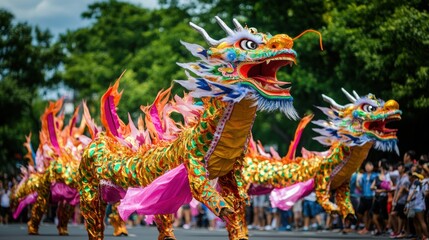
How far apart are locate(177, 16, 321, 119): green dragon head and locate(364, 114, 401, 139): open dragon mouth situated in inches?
290

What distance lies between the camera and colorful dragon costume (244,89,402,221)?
18.6 meters

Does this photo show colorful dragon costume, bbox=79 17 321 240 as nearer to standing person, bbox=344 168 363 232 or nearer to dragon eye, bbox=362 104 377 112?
dragon eye, bbox=362 104 377 112

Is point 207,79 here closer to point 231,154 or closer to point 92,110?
point 231,154

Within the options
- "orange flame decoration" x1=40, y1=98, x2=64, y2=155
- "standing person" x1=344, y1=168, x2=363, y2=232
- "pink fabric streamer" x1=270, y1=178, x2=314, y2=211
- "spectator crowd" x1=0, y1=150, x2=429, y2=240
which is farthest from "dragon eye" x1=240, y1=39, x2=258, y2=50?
"standing person" x1=344, y1=168, x2=363, y2=232

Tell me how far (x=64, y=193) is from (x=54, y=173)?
46cm

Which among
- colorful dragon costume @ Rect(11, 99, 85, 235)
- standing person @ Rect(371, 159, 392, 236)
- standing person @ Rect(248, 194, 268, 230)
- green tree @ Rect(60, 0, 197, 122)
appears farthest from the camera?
green tree @ Rect(60, 0, 197, 122)

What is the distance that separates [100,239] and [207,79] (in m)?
3.74

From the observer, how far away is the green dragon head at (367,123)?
Result: 18.5 meters

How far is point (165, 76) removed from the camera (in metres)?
39.8

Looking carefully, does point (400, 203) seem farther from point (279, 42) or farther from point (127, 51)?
point (127, 51)

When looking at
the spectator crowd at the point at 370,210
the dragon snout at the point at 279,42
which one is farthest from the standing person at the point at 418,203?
the dragon snout at the point at 279,42

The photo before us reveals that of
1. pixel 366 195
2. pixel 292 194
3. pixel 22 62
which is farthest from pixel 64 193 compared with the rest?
pixel 22 62

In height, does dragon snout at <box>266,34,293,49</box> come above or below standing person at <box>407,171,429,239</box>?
above

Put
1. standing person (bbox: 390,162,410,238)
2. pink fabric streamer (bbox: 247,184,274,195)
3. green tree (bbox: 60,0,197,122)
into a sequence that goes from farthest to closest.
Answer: green tree (bbox: 60,0,197,122) → pink fabric streamer (bbox: 247,184,274,195) → standing person (bbox: 390,162,410,238)
